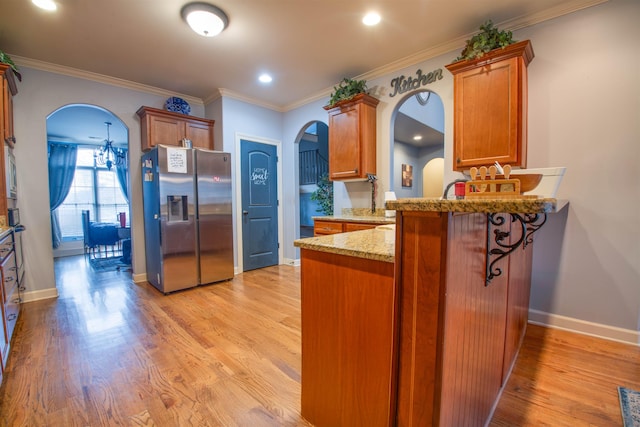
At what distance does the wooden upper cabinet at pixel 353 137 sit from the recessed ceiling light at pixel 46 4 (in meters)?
2.63

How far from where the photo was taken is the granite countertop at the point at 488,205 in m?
0.68

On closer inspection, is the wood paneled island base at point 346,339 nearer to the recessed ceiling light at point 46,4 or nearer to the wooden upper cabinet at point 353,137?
the wooden upper cabinet at point 353,137

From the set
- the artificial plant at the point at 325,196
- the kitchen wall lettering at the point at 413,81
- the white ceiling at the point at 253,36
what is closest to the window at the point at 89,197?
the white ceiling at the point at 253,36

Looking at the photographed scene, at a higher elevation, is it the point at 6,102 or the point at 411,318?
the point at 6,102

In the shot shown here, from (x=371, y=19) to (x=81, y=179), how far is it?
7101 mm

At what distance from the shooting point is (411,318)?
913 millimetres

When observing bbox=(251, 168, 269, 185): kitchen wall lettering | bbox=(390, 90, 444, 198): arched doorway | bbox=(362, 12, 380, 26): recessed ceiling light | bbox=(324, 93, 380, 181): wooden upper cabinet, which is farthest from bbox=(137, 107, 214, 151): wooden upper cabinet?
bbox=(390, 90, 444, 198): arched doorway

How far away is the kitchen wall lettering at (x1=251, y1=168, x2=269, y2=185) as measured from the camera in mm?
4352

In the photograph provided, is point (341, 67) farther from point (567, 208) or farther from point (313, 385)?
point (313, 385)

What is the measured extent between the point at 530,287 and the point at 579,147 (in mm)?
1214

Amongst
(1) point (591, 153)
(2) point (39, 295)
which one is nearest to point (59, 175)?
(2) point (39, 295)

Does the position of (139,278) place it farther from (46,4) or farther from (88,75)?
(46,4)

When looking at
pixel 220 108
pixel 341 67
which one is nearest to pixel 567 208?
pixel 341 67

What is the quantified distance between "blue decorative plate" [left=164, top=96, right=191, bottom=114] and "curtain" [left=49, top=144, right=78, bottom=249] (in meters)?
3.95
